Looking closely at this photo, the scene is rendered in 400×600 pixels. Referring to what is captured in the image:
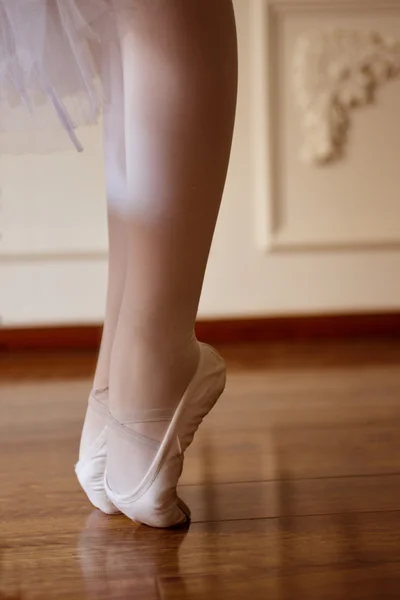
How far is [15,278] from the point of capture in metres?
1.54

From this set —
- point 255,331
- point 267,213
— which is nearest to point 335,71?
point 267,213

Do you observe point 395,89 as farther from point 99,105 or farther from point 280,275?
point 99,105

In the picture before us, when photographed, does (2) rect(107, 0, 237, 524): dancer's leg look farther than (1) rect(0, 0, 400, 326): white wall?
No

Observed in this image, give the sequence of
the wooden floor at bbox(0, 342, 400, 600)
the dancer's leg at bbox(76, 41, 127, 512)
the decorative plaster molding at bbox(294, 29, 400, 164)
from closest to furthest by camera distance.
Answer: the wooden floor at bbox(0, 342, 400, 600)
the dancer's leg at bbox(76, 41, 127, 512)
the decorative plaster molding at bbox(294, 29, 400, 164)

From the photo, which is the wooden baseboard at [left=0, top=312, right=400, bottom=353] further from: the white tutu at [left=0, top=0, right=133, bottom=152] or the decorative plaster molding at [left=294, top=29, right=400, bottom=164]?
the white tutu at [left=0, top=0, right=133, bottom=152]

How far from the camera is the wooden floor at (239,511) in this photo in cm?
49

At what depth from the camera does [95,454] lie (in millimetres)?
643

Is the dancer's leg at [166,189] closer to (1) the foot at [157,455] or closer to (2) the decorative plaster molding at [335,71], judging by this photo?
(1) the foot at [157,455]

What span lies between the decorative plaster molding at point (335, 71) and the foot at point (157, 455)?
105 centimetres

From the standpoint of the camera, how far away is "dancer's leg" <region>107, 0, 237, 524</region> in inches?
20.8

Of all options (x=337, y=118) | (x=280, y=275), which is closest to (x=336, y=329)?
(x=280, y=275)

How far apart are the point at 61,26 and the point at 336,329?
3.71ft

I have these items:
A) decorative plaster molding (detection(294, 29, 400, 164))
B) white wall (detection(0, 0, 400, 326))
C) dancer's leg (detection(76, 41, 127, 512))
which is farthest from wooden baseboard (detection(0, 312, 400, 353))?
dancer's leg (detection(76, 41, 127, 512))

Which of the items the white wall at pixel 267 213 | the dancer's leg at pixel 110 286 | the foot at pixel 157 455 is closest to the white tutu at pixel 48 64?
the dancer's leg at pixel 110 286
